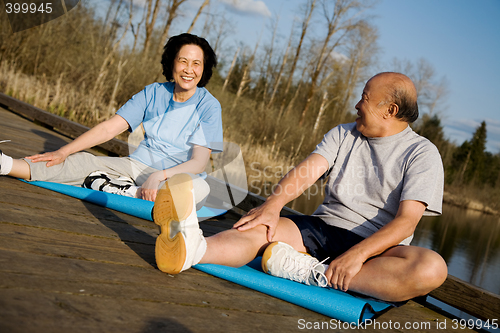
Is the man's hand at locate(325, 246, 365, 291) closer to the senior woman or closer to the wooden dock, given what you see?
the wooden dock

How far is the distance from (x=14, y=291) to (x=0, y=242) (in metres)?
0.41

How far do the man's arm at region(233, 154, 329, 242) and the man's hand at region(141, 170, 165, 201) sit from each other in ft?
2.50

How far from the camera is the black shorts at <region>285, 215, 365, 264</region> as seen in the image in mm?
2023

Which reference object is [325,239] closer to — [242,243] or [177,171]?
[242,243]

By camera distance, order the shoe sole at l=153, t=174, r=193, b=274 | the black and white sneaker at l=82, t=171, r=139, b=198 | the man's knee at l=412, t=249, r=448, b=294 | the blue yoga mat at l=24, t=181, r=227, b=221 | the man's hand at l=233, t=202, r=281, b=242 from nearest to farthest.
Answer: the shoe sole at l=153, t=174, r=193, b=274, the man's knee at l=412, t=249, r=448, b=294, the man's hand at l=233, t=202, r=281, b=242, the blue yoga mat at l=24, t=181, r=227, b=221, the black and white sneaker at l=82, t=171, r=139, b=198

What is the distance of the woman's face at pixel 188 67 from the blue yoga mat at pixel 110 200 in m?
0.83

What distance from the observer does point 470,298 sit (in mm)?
2012

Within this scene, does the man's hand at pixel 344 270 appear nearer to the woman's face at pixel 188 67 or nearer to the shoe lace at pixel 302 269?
the shoe lace at pixel 302 269

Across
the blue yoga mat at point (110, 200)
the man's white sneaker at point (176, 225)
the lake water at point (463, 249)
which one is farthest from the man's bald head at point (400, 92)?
the lake water at point (463, 249)

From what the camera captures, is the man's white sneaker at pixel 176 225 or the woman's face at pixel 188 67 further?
the woman's face at pixel 188 67

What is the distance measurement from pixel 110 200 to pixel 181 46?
1.13m

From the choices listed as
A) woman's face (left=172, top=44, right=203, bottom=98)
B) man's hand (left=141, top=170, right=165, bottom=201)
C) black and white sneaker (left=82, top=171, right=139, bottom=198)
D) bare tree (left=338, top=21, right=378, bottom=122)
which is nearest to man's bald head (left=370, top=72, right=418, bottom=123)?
woman's face (left=172, top=44, right=203, bottom=98)

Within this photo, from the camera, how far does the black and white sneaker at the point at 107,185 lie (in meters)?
2.58

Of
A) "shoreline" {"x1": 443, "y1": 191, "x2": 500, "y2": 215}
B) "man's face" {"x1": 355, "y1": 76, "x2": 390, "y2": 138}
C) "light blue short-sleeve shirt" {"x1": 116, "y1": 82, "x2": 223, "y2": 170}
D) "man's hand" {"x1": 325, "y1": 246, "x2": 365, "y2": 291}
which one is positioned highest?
"man's face" {"x1": 355, "y1": 76, "x2": 390, "y2": 138}
